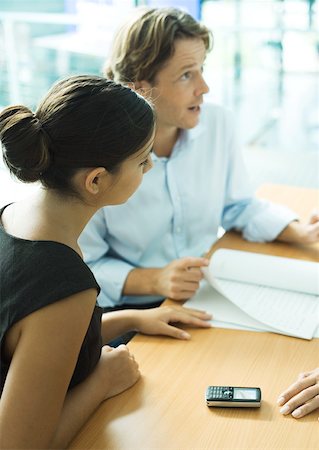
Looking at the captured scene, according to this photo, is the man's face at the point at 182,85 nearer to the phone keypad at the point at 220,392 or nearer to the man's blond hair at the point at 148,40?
the man's blond hair at the point at 148,40

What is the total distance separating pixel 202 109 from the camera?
5.89 feet

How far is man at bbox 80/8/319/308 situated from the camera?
156 cm

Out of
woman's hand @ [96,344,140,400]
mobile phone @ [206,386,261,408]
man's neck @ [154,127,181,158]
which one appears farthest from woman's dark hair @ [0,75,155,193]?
man's neck @ [154,127,181,158]

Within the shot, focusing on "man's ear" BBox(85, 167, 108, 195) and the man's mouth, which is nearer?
"man's ear" BBox(85, 167, 108, 195)

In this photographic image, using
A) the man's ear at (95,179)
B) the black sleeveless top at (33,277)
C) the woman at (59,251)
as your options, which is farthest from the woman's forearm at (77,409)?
the man's ear at (95,179)

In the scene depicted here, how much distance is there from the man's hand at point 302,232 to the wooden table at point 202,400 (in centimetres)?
47

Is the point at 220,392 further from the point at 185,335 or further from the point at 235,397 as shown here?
the point at 185,335

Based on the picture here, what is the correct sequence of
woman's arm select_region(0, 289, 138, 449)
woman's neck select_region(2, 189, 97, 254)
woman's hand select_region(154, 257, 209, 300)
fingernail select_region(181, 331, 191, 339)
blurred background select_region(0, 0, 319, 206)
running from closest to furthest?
woman's arm select_region(0, 289, 138, 449) < woman's neck select_region(2, 189, 97, 254) < fingernail select_region(181, 331, 191, 339) < woman's hand select_region(154, 257, 209, 300) < blurred background select_region(0, 0, 319, 206)

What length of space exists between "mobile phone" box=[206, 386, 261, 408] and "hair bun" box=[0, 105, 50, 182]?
497 mm


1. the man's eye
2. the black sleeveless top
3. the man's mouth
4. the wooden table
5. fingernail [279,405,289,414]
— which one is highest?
the man's eye

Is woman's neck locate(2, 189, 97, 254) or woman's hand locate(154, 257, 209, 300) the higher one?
woman's neck locate(2, 189, 97, 254)

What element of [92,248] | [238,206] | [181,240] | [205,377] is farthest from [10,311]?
[238,206]

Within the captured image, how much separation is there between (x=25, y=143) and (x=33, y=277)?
227mm

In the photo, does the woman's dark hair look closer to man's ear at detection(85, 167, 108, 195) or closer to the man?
man's ear at detection(85, 167, 108, 195)
